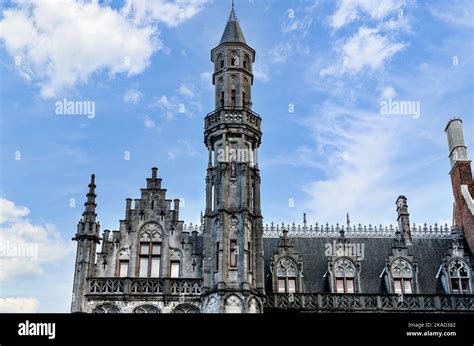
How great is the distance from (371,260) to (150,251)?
12.9 m

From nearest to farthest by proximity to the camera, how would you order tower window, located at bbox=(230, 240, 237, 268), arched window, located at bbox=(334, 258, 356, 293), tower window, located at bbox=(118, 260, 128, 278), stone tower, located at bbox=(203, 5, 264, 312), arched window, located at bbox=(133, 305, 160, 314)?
stone tower, located at bbox=(203, 5, 264, 312), arched window, located at bbox=(133, 305, 160, 314), tower window, located at bbox=(230, 240, 237, 268), tower window, located at bbox=(118, 260, 128, 278), arched window, located at bbox=(334, 258, 356, 293)

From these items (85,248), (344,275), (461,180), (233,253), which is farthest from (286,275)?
(461,180)

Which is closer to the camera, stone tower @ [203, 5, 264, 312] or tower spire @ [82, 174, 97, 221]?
stone tower @ [203, 5, 264, 312]

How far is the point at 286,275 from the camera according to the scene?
31.6 meters

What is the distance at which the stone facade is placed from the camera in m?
28.5

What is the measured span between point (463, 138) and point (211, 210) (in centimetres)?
1759

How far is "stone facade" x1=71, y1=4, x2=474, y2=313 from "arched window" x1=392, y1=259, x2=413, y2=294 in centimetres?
6

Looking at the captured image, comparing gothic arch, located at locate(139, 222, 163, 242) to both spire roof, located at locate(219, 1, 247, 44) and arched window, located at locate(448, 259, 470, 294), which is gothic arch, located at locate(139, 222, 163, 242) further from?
arched window, located at locate(448, 259, 470, 294)

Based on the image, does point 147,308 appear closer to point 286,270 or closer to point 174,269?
point 174,269

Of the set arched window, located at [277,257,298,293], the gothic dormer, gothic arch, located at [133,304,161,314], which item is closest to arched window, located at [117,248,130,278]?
gothic arch, located at [133,304,161,314]
